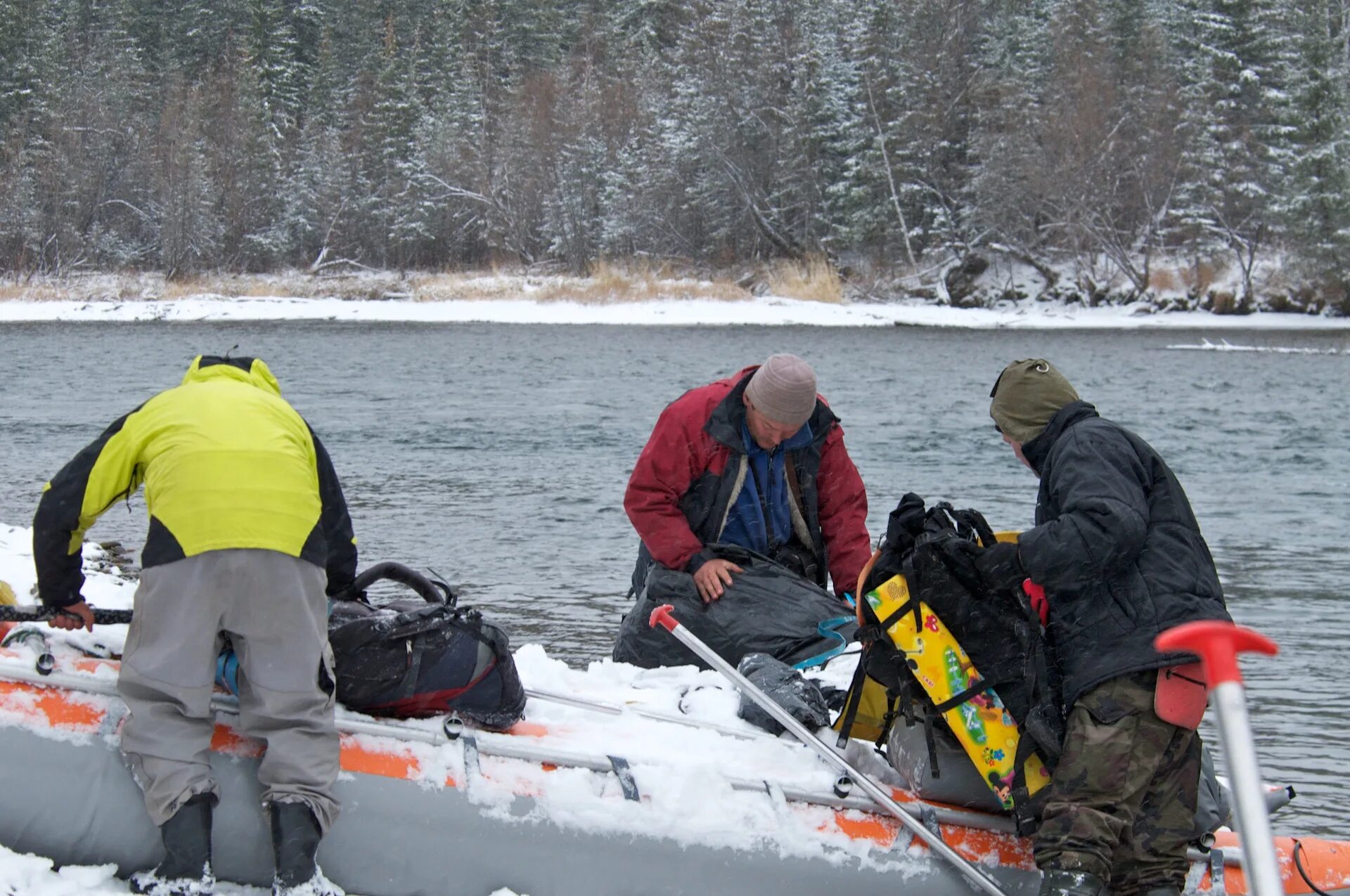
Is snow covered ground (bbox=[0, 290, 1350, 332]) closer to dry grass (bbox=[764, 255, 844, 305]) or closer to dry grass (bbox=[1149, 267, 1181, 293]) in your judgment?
dry grass (bbox=[764, 255, 844, 305])

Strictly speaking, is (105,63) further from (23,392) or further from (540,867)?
(540,867)

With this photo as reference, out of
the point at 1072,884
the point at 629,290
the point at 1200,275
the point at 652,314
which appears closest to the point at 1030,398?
the point at 1072,884

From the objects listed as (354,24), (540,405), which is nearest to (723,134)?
(354,24)

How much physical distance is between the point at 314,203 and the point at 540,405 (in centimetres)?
3387

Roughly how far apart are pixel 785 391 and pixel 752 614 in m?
0.91

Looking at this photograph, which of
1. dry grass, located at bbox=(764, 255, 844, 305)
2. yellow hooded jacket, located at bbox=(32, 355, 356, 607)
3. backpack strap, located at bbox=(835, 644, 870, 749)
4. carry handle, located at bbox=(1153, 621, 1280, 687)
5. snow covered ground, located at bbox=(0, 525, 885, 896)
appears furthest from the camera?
dry grass, located at bbox=(764, 255, 844, 305)

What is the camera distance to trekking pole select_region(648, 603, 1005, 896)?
12.3ft

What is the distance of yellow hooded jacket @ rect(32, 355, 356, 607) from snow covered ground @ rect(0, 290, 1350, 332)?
30.8 meters

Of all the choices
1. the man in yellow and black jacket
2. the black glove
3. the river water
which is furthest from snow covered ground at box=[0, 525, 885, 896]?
the river water

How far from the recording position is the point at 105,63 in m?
55.2

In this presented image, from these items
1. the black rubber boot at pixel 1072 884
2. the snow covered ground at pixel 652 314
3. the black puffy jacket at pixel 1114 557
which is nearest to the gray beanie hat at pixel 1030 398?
the black puffy jacket at pixel 1114 557

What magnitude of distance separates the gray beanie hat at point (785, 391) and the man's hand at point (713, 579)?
2.07 feet

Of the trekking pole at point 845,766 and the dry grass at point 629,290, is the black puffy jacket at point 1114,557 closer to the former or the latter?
the trekking pole at point 845,766

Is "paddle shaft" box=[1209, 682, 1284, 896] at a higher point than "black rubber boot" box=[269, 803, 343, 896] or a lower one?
higher
